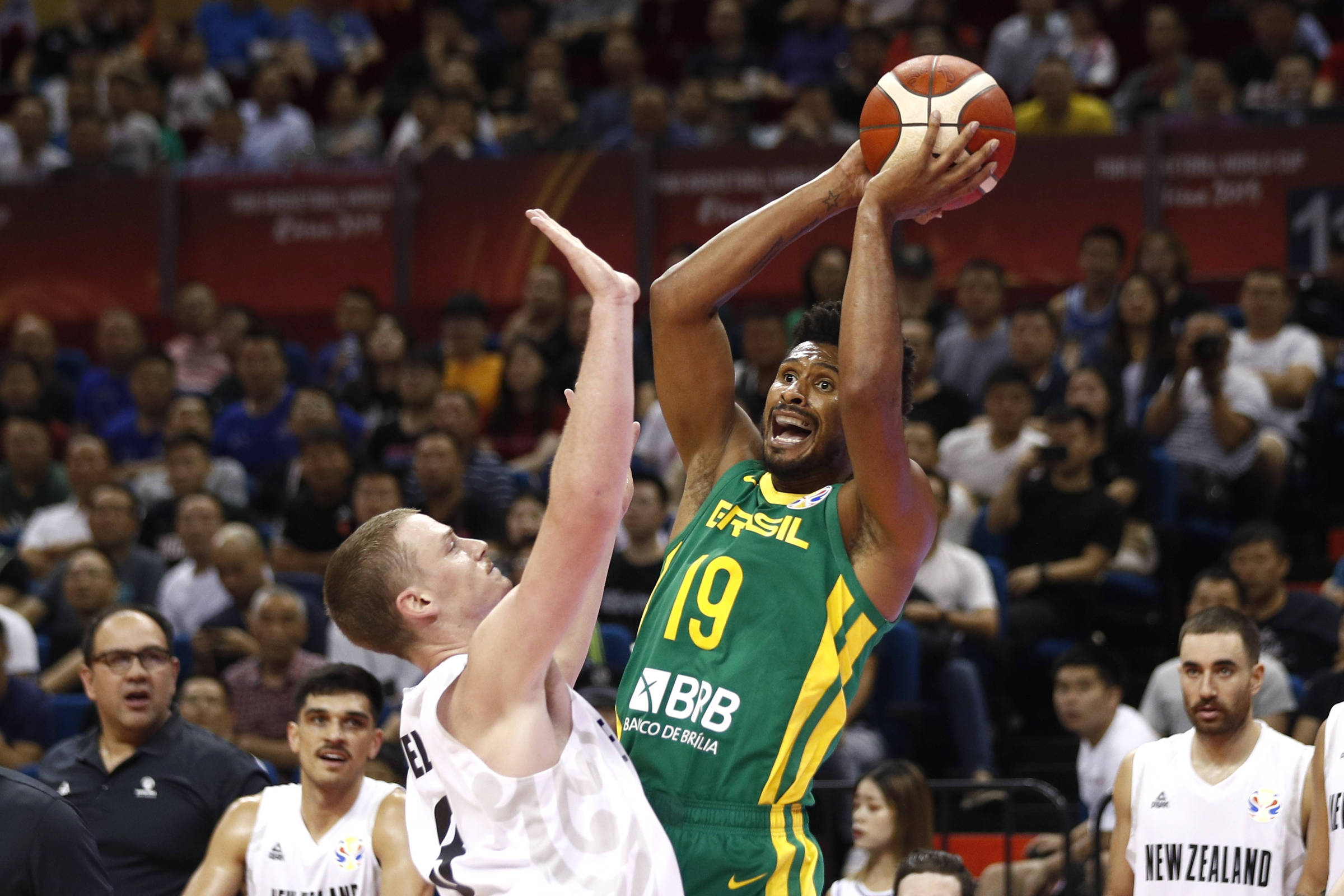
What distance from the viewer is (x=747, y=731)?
3.76 m

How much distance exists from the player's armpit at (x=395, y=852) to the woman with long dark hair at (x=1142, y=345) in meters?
5.77

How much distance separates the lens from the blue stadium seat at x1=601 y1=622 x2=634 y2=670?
891 cm

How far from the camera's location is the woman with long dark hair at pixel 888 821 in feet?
22.5

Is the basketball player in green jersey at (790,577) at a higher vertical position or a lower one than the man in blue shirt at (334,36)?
lower

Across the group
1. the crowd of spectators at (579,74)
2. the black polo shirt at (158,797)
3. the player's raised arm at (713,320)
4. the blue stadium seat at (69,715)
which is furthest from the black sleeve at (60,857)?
the crowd of spectators at (579,74)

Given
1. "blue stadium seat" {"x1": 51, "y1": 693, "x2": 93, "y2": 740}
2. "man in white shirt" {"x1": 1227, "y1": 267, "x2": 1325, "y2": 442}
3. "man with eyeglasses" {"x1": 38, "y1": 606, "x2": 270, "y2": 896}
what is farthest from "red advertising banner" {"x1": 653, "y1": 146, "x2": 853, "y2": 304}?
"man with eyeglasses" {"x1": 38, "y1": 606, "x2": 270, "y2": 896}

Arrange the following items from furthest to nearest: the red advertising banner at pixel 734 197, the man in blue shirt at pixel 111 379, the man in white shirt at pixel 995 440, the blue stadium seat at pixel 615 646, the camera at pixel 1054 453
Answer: the man in blue shirt at pixel 111 379 → the red advertising banner at pixel 734 197 → the man in white shirt at pixel 995 440 → the camera at pixel 1054 453 → the blue stadium seat at pixel 615 646

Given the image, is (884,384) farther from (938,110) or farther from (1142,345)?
(1142,345)

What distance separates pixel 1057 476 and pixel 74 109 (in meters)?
9.75

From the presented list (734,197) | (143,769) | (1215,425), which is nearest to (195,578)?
(143,769)

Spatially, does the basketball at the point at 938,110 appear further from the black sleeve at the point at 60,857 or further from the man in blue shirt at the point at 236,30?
the man in blue shirt at the point at 236,30

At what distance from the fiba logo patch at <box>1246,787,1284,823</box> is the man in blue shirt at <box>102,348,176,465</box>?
8.60 metres

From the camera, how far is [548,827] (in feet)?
11.1

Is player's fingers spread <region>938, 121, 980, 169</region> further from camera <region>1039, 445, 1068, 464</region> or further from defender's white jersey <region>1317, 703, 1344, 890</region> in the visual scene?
camera <region>1039, 445, 1068, 464</region>
